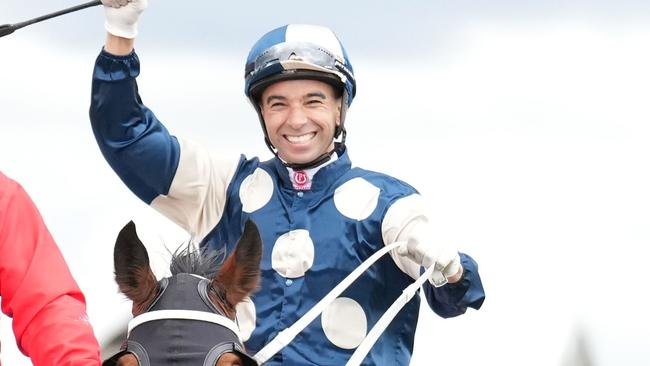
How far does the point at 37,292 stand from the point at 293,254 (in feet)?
4.14

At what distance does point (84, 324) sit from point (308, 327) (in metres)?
1.20

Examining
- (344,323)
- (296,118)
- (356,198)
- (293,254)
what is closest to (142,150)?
(296,118)

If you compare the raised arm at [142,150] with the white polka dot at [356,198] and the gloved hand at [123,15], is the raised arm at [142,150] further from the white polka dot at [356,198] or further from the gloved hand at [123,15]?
the white polka dot at [356,198]

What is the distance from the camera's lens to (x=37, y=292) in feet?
11.7

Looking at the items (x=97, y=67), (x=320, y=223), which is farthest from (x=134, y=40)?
(x=320, y=223)

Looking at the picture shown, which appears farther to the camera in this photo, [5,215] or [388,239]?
[388,239]

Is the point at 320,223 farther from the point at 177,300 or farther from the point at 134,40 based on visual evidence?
the point at 177,300

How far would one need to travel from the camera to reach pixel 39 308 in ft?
11.6

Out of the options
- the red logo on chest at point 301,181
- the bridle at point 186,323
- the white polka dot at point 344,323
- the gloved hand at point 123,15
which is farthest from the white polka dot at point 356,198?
the bridle at point 186,323

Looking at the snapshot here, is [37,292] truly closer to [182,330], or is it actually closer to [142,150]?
[182,330]

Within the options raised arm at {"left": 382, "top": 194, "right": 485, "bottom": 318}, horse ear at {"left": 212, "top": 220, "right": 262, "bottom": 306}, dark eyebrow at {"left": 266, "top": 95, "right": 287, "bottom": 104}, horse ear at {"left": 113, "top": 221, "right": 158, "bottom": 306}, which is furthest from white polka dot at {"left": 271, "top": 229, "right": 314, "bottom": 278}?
horse ear at {"left": 113, "top": 221, "right": 158, "bottom": 306}

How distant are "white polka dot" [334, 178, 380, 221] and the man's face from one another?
0.53 ft

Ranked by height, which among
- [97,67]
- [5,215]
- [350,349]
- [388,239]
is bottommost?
[350,349]

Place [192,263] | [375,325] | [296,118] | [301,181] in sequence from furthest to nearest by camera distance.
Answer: [301,181] < [296,118] < [375,325] < [192,263]
